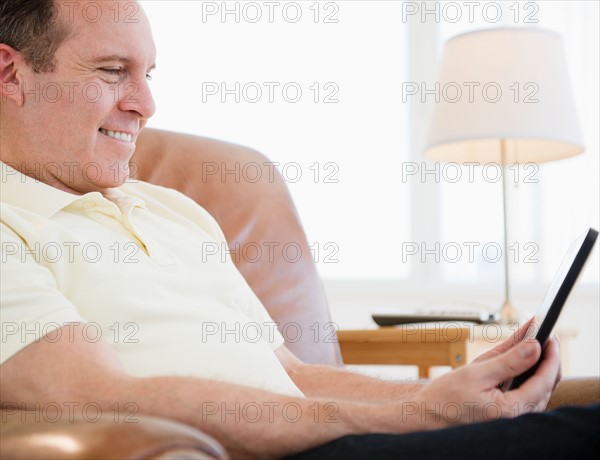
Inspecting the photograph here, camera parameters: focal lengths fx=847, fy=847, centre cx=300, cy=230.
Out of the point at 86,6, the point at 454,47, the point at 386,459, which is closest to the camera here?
the point at 386,459

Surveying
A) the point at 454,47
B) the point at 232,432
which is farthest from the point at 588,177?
the point at 232,432

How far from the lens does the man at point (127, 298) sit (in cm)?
85

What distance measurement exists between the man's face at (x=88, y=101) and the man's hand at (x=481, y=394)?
57 centimetres

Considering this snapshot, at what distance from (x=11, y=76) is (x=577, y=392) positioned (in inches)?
35.9

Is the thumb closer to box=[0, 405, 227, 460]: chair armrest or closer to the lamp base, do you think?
box=[0, 405, 227, 460]: chair armrest

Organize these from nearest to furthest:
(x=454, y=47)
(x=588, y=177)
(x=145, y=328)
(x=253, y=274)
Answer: (x=145, y=328) → (x=253, y=274) → (x=454, y=47) → (x=588, y=177)

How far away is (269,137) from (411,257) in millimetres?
722

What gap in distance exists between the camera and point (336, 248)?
325 cm

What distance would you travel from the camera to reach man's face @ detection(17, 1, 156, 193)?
1164 millimetres

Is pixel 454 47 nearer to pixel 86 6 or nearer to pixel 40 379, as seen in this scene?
pixel 86 6

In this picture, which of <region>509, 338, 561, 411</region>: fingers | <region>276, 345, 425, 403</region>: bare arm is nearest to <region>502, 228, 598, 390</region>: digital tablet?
<region>509, 338, 561, 411</region>: fingers

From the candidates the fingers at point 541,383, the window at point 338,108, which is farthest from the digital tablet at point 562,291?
the window at point 338,108

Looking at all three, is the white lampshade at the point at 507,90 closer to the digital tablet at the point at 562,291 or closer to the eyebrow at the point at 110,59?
the eyebrow at the point at 110,59

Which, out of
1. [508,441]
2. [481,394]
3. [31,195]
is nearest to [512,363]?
[481,394]
